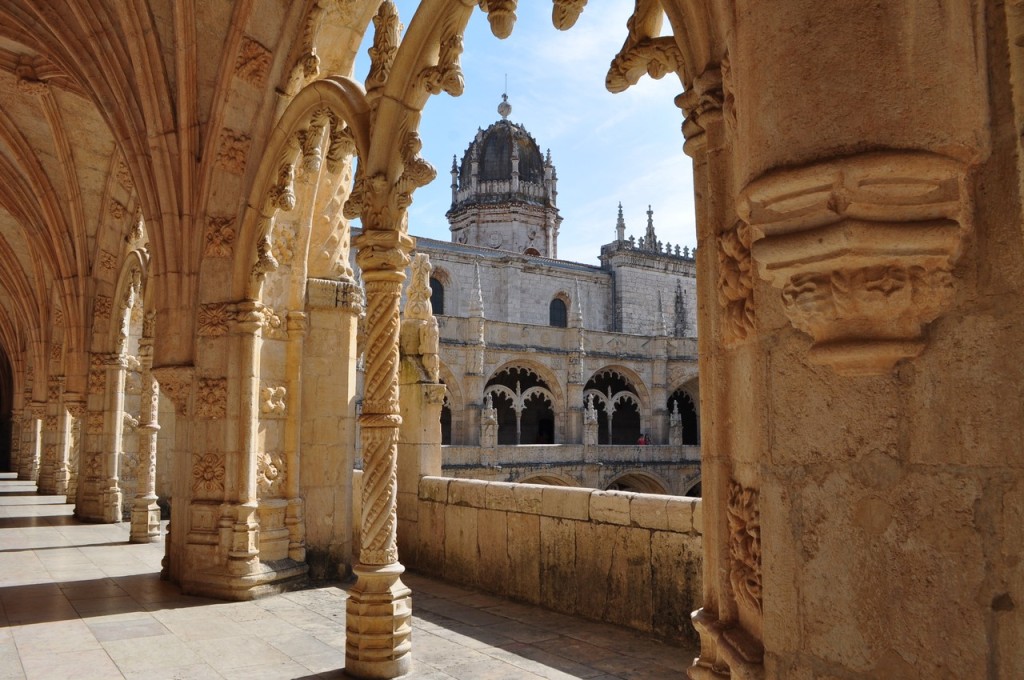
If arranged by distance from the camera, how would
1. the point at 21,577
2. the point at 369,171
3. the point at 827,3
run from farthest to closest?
the point at 21,577 → the point at 369,171 → the point at 827,3

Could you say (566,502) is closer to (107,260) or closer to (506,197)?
(107,260)

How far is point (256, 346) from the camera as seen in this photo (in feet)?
22.6

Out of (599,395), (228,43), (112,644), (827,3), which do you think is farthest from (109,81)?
(599,395)

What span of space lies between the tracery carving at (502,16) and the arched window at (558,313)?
3191 centimetres

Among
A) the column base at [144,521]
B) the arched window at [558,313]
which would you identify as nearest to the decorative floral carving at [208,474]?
the column base at [144,521]

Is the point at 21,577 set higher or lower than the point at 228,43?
lower

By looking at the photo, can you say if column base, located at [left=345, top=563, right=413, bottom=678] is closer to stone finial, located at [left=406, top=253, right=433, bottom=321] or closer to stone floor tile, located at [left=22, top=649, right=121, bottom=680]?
stone floor tile, located at [left=22, top=649, right=121, bottom=680]

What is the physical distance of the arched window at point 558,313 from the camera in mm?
36219

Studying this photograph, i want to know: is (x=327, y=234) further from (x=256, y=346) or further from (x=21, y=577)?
(x=21, y=577)

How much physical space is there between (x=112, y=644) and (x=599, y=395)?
27.3 metres

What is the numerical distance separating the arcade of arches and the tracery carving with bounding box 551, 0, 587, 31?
0.02 meters

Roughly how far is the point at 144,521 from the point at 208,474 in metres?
3.41

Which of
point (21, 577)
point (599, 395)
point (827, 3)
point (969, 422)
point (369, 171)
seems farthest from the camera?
point (599, 395)

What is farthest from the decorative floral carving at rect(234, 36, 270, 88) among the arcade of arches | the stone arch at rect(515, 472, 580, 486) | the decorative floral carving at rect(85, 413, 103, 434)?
the stone arch at rect(515, 472, 580, 486)
